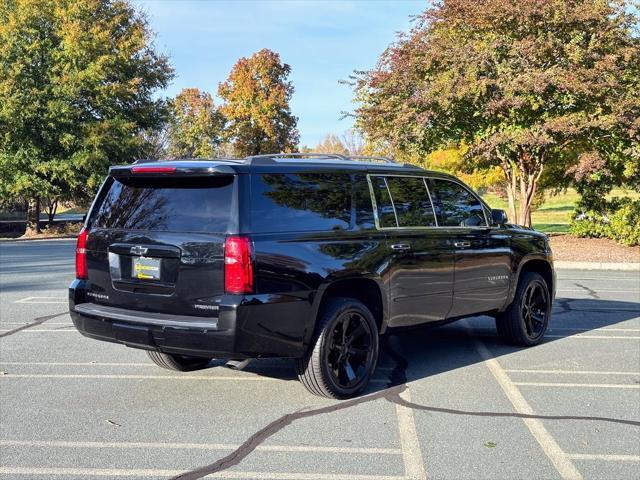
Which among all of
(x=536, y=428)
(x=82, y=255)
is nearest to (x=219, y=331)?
(x=82, y=255)

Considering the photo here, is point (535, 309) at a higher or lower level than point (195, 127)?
lower

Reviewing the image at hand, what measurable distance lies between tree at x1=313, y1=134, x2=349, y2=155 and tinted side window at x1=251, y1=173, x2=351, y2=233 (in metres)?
79.4

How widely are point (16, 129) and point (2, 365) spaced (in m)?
24.8

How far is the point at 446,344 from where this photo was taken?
7.68 metres

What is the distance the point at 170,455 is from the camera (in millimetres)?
4238

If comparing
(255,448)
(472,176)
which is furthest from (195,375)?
(472,176)

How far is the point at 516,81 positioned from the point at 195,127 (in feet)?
156

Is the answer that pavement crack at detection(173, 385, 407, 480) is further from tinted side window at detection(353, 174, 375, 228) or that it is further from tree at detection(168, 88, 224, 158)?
tree at detection(168, 88, 224, 158)

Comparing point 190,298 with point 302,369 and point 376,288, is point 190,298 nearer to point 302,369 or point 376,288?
point 302,369

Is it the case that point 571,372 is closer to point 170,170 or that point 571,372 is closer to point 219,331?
point 219,331

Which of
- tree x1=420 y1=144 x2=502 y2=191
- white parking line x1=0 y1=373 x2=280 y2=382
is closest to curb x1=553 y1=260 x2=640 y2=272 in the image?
tree x1=420 y1=144 x2=502 y2=191

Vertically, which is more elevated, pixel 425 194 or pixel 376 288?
pixel 425 194

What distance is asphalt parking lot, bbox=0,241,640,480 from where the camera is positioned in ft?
13.5

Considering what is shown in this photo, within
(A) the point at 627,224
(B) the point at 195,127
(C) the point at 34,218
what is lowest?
(C) the point at 34,218
